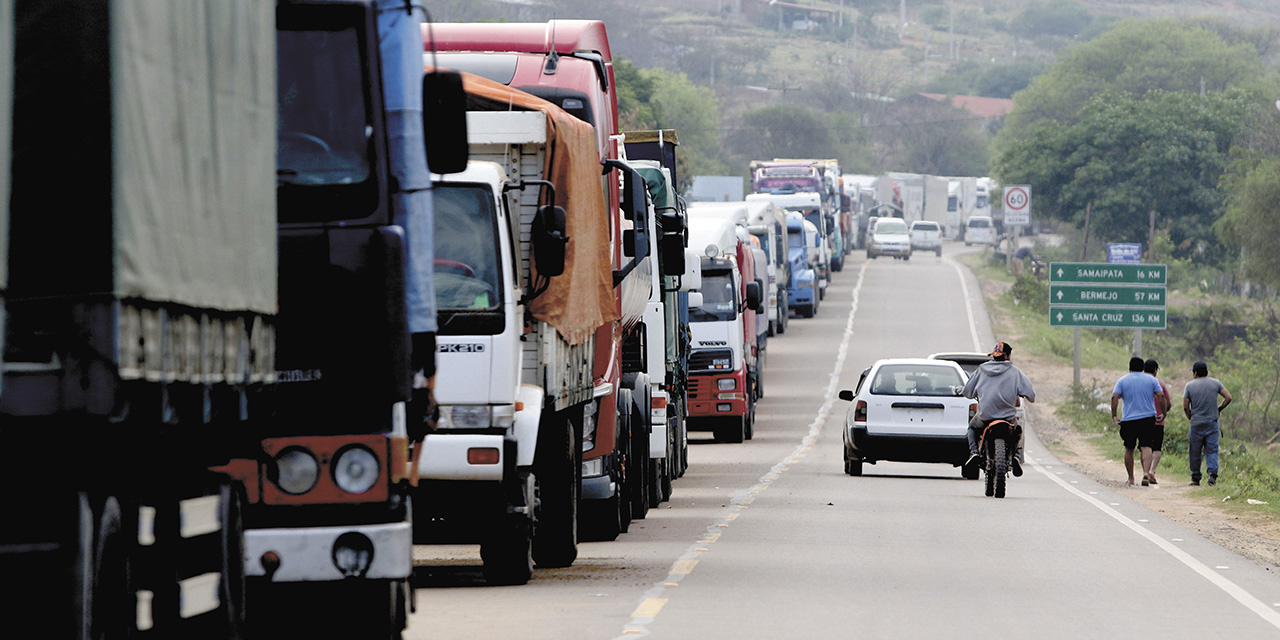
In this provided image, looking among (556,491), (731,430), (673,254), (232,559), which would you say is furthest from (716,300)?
(232,559)

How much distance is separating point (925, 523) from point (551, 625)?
7.58m

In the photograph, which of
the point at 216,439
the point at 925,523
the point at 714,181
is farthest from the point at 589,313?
the point at 714,181

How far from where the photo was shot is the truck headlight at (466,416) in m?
10.9

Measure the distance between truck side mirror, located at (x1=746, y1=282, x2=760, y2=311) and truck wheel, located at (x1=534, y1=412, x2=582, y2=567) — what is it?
19.0 meters

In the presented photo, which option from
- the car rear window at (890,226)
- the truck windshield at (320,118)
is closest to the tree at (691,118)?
the car rear window at (890,226)

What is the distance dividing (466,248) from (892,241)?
2956 inches

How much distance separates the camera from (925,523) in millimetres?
17062

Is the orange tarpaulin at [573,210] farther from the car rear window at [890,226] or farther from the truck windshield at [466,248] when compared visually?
the car rear window at [890,226]

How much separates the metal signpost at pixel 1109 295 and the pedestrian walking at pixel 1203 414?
1302 cm

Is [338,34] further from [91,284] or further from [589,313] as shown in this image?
[589,313]

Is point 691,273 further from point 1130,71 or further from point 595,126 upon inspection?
point 1130,71

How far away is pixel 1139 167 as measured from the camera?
8950cm

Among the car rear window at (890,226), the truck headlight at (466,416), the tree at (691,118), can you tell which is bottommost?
the truck headlight at (466,416)

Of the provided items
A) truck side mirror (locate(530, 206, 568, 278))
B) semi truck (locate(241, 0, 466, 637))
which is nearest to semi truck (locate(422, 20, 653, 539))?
truck side mirror (locate(530, 206, 568, 278))
